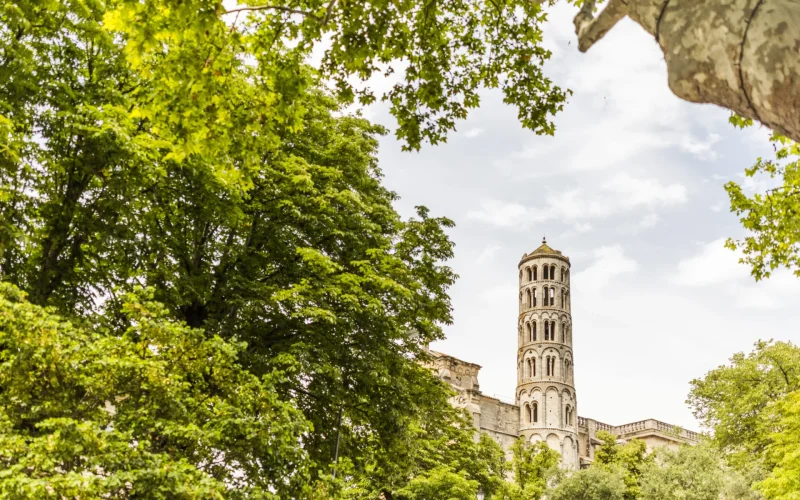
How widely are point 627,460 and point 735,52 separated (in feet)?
172

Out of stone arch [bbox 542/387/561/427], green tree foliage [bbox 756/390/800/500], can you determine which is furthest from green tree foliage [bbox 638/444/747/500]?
stone arch [bbox 542/387/561/427]

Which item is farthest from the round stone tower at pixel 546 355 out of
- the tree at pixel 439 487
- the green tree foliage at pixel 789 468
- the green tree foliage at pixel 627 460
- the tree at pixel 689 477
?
the tree at pixel 439 487

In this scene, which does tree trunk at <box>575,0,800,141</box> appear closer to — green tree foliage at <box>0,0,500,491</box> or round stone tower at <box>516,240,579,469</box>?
green tree foliage at <box>0,0,500,491</box>

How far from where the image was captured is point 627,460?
5016 cm

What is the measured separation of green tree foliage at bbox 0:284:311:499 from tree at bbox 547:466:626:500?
34.3m

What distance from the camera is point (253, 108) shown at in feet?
24.5

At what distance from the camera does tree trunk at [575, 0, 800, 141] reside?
299 centimetres

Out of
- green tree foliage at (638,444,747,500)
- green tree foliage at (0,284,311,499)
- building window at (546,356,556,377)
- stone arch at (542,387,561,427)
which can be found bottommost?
green tree foliage at (0,284,311,499)

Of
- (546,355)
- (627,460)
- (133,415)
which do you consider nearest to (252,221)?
(133,415)

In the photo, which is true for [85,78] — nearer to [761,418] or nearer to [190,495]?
[190,495]

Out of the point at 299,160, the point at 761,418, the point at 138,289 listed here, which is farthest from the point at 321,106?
the point at 761,418

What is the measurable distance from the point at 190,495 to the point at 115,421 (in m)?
2.35

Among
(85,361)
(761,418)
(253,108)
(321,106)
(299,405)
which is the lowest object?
(85,361)

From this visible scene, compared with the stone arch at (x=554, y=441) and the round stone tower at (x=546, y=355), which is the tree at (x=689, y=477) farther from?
the round stone tower at (x=546, y=355)
